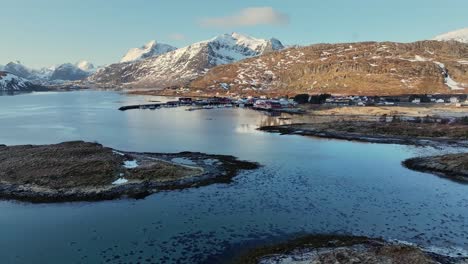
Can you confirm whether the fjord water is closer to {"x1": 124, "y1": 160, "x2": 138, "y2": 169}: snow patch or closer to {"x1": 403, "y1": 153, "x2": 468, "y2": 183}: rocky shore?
{"x1": 403, "y1": 153, "x2": 468, "y2": 183}: rocky shore

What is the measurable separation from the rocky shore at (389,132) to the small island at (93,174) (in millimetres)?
40711

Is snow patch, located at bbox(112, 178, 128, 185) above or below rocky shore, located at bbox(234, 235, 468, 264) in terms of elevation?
above

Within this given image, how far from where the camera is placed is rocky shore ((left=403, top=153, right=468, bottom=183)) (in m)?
57.3

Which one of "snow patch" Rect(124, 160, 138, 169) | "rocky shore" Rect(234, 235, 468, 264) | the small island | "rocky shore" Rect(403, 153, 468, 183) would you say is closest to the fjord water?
"rocky shore" Rect(234, 235, 468, 264)

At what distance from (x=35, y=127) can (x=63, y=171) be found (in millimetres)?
76896

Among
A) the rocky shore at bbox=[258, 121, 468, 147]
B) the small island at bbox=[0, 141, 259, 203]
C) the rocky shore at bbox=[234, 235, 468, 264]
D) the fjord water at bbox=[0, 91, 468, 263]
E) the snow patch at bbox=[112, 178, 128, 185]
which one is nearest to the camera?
the rocky shore at bbox=[234, 235, 468, 264]

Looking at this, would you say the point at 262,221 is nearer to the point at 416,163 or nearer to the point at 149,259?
the point at 149,259

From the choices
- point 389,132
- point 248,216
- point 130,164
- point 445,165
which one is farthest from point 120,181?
point 389,132

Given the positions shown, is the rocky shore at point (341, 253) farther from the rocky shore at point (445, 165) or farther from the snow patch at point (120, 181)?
the rocky shore at point (445, 165)

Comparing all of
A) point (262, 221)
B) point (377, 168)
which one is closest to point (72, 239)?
point (262, 221)

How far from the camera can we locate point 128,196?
47125 millimetres

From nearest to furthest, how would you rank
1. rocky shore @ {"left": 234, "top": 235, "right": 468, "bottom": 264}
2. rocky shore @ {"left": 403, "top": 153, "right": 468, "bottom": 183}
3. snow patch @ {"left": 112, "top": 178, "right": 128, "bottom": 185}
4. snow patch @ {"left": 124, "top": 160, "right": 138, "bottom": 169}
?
rocky shore @ {"left": 234, "top": 235, "right": 468, "bottom": 264} < snow patch @ {"left": 112, "top": 178, "right": 128, "bottom": 185} < snow patch @ {"left": 124, "top": 160, "right": 138, "bottom": 169} < rocky shore @ {"left": 403, "top": 153, "right": 468, "bottom": 183}

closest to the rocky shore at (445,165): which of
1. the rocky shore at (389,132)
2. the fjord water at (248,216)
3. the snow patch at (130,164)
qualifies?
the fjord water at (248,216)

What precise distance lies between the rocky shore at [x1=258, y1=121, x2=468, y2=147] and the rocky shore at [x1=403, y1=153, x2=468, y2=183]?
20875 millimetres
